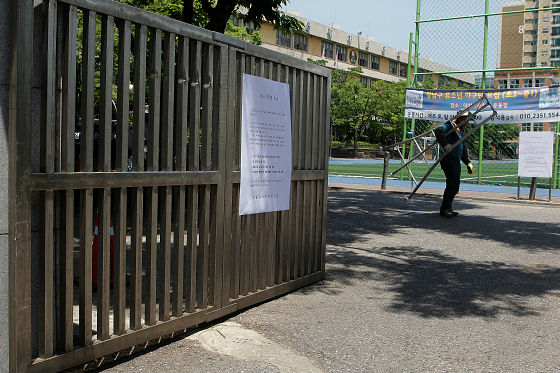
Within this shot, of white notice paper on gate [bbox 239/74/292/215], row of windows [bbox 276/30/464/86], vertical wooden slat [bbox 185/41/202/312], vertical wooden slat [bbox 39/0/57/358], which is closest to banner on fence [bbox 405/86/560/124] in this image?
white notice paper on gate [bbox 239/74/292/215]

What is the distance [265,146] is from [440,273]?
9.41 feet

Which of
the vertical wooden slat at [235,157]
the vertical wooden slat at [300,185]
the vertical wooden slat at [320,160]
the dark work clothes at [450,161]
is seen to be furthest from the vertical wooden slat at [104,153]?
the dark work clothes at [450,161]

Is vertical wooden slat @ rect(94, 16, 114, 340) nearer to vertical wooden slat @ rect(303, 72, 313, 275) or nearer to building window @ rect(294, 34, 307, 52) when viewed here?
vertical wooden slat @ rect(303, 72, 313, 275)

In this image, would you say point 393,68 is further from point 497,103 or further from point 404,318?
point 404,318

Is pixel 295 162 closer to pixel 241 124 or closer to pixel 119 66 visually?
pixel 241 124

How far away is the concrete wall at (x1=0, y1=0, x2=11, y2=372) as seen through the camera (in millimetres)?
3074

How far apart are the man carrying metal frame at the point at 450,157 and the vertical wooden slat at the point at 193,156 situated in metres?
8.09

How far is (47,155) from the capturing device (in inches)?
129

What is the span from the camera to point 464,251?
8.37m

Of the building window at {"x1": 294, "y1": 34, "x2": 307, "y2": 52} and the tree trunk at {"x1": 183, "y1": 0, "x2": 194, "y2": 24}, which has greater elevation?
the building window at {"x1": 294, "y1": 34, "x2": 307, "y2": 52}

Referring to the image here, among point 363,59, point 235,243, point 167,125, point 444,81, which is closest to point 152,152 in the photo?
point 167,125

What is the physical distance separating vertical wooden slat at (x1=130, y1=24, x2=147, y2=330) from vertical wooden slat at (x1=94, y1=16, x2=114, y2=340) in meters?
0.22

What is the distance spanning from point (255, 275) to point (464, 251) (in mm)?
4077

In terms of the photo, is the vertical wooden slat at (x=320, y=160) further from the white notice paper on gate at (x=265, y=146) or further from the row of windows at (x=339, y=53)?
the row of windows at (x=339, y=53)
